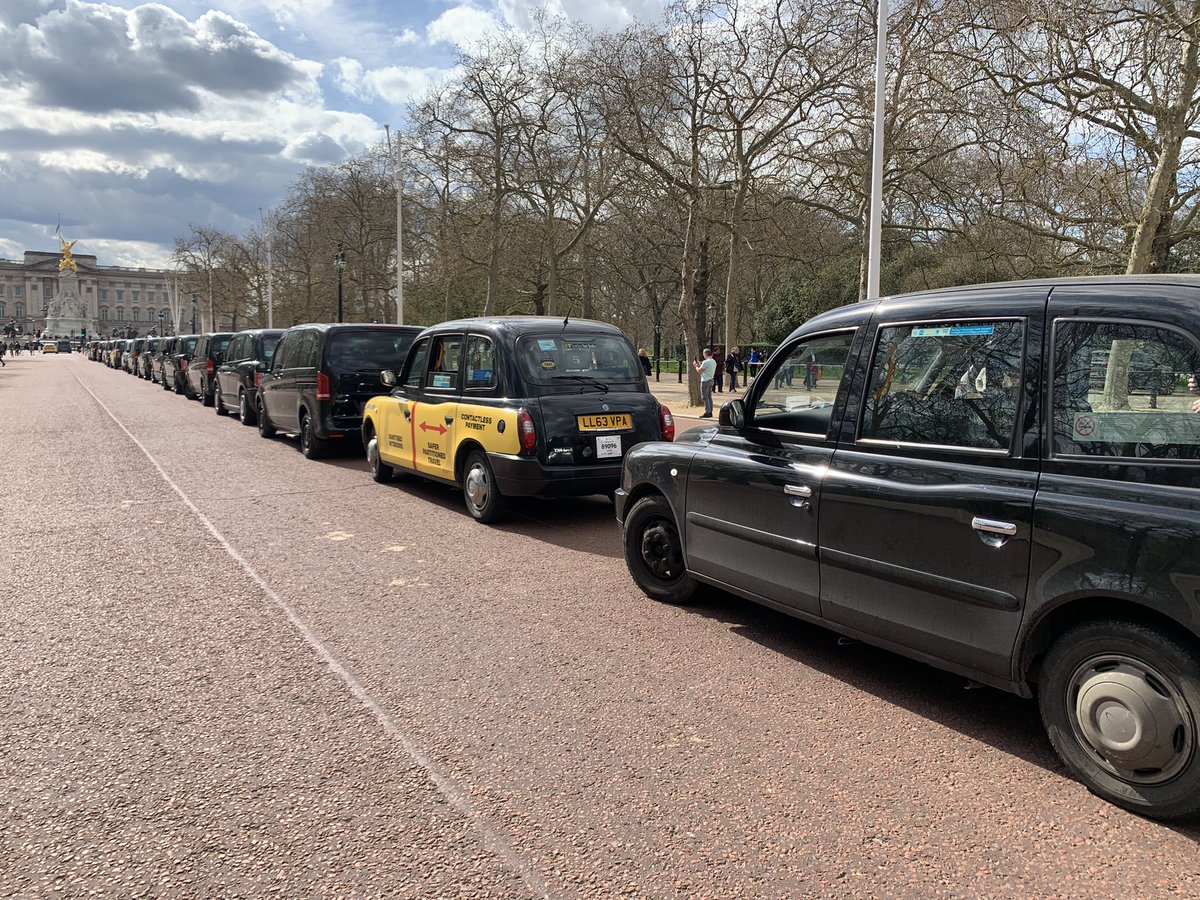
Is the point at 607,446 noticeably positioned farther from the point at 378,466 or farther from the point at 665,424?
the point at 378,466

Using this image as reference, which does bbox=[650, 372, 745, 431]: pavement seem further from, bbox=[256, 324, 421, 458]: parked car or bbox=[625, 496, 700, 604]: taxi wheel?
bbox=[625, 496, 700, 604]: taxi wheel

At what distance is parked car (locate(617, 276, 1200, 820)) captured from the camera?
299 cm

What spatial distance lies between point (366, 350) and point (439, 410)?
361 cm

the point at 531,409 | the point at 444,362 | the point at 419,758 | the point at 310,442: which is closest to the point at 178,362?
the point at 310,442

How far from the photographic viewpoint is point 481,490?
8.20 m

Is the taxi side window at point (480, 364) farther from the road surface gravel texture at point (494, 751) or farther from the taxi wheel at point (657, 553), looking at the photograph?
the taxi wheel at point (657, 553)

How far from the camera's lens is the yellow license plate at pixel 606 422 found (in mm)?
7844

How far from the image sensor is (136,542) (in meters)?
7.35

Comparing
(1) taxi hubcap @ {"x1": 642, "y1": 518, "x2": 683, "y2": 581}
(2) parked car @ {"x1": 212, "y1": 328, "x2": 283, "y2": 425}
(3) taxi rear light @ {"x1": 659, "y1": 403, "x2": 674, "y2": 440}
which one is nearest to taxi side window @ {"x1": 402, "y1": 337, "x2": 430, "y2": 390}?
(3) taxi rear light @ {"x1": 659, "y1": 403, "x2": 674, "y2": 440}

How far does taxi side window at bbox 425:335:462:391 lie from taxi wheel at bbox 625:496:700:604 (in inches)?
138

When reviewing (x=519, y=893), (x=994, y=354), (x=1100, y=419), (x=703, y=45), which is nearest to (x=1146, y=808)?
(x=1100, y=419)

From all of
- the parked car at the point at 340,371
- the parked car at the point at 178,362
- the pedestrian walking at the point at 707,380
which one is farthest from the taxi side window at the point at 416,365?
the parked car at the point at 178,362

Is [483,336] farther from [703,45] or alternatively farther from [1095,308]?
[703,45]

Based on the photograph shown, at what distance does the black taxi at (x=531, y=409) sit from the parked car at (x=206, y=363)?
50.2ft
